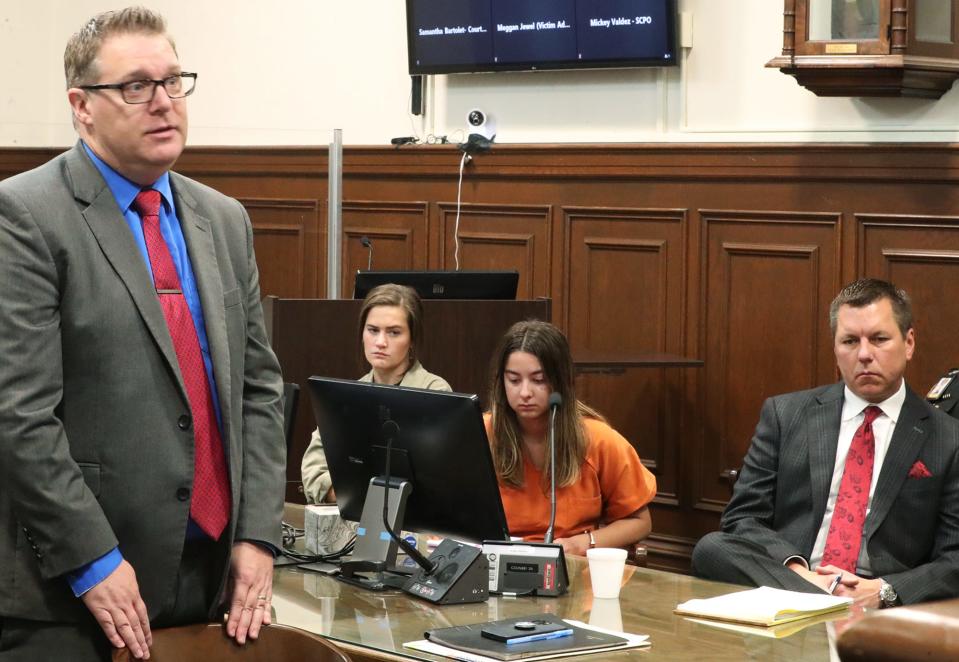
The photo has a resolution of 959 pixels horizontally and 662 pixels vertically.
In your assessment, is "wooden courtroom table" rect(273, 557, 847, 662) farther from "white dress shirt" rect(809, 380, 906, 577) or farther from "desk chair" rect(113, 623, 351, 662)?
"white dress shirt" rect(809, 380, 906, 577)

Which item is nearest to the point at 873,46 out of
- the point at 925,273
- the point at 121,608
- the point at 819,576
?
the point at 925,273

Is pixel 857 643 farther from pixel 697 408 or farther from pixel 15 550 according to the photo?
pixel 697 408

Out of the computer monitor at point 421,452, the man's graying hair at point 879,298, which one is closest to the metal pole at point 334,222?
the man's graying hair at point 879,298

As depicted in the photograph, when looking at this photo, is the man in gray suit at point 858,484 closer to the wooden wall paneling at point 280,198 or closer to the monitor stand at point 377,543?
the monitor stand at point 377,543

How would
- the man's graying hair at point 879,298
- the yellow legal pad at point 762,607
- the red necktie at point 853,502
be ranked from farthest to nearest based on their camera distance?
the man's graying hair at point 879,298 < the red necktie at point 853,502 < the yellow legal pad at point 762,607

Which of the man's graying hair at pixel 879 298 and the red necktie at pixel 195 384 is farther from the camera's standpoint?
the man's graying hair at pixel 879 298

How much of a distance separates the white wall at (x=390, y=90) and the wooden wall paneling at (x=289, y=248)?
1.41ft

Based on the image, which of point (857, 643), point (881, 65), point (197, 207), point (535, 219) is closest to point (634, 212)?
point (535, 219)

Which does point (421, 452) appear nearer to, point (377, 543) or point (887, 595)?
point (377, 543)

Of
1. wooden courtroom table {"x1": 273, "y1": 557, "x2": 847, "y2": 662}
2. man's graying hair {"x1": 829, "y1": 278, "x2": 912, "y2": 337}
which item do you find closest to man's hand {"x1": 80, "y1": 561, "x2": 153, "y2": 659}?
wooden courtroom table {"x1": 273, "y1": 557, "x2": 847, "y2": 662}

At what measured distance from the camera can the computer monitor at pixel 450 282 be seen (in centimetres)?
488

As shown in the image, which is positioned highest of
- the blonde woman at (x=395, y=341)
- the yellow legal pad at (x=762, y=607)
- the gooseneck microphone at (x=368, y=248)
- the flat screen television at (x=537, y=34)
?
the flat screen television at (x=537, y=34)

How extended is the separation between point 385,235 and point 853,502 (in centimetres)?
351

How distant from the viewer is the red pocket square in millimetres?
3324
